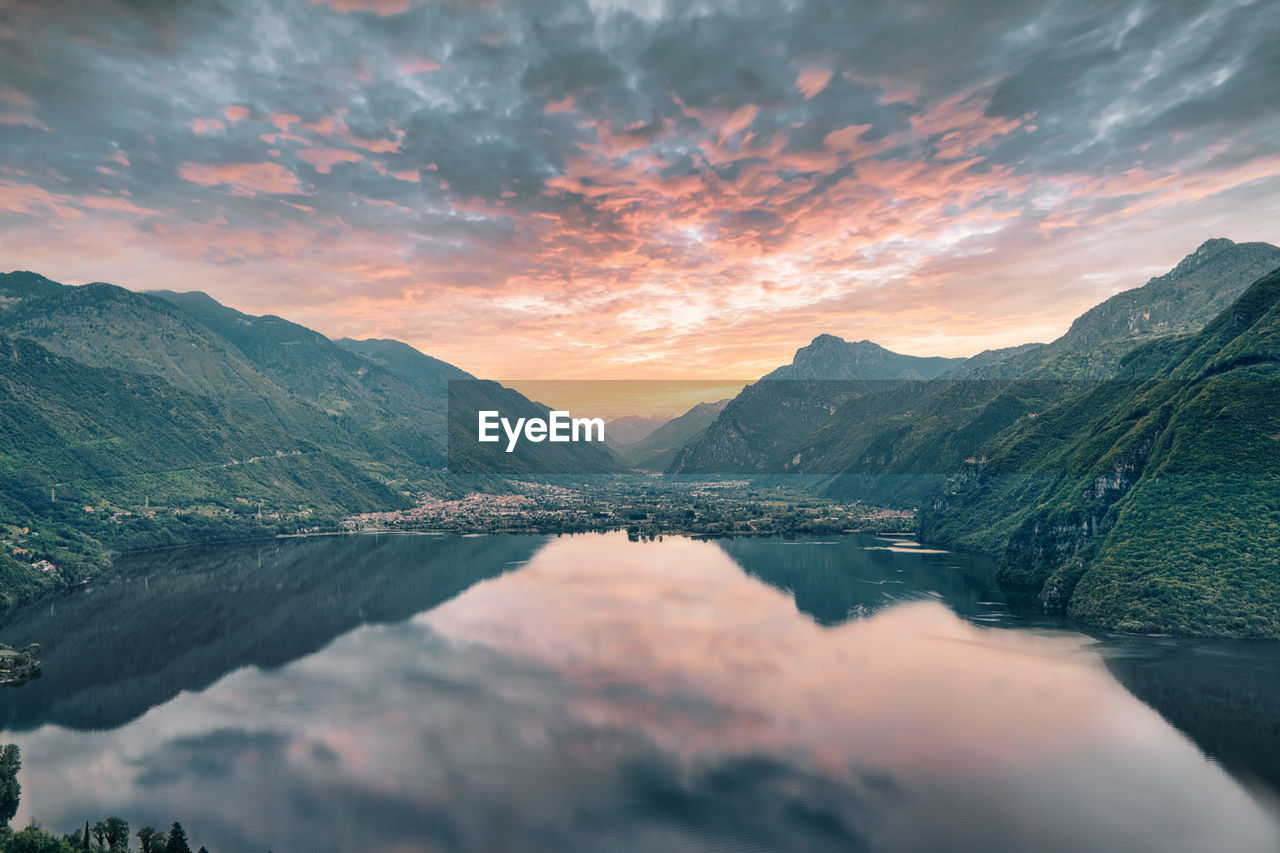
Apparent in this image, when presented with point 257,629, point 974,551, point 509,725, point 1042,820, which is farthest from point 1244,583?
point 257,629

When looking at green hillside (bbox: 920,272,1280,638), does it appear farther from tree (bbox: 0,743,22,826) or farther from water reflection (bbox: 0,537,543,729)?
tree (bbox: 0,743,22,826)

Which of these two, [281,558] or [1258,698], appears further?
[281,558]

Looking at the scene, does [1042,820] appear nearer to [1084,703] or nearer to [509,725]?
[1084,703]

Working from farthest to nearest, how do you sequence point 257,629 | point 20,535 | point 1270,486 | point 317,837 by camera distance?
point 20,535 < point 257,629 < point 1270,486 < point 317,837

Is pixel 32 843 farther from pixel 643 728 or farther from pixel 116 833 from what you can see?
pixel 643 728

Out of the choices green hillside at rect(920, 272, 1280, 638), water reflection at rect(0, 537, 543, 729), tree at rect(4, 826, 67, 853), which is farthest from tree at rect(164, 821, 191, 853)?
green hillside at rect(920, 272, 1280, 638)

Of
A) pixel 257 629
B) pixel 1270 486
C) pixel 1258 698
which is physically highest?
pixel 1270 486

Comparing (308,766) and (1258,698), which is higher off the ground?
(1258,698)
